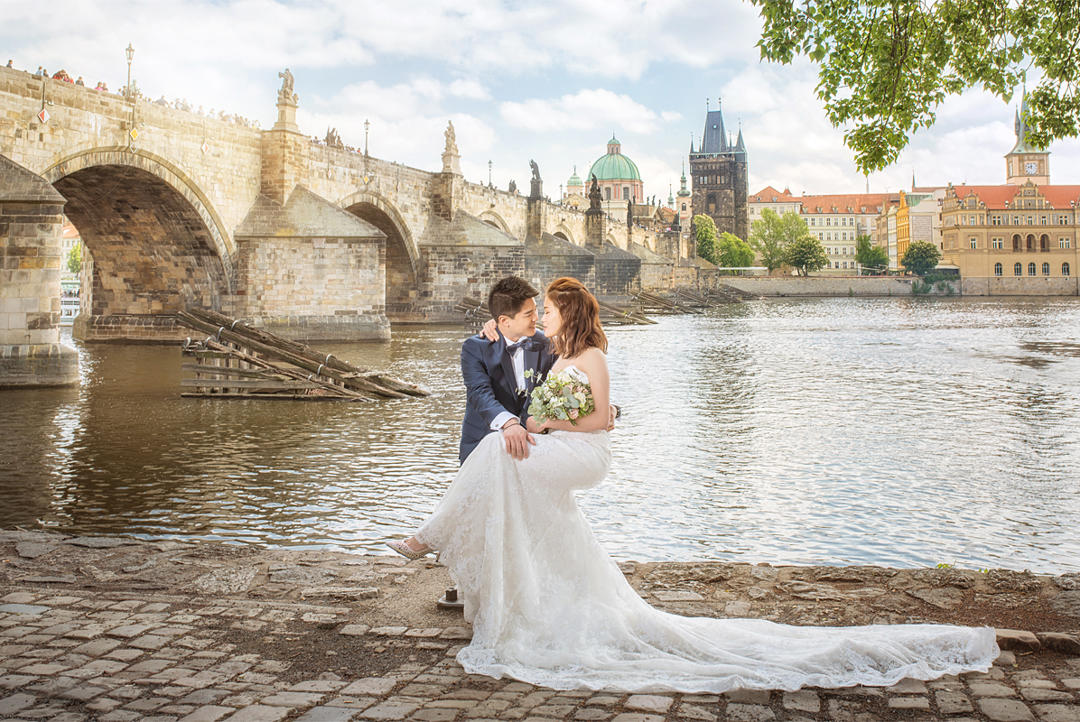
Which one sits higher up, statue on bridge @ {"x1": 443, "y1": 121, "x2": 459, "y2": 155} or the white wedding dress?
statue on bridge @ {"x1": 443, "y1": 121, "x2": 459, "y2": 155}

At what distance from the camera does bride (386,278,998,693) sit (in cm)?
356

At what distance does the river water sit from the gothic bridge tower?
12613cm

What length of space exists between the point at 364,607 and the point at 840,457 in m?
5.88

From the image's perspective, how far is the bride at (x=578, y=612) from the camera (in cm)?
356

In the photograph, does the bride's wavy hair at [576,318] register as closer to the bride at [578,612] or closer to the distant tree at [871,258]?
the bride at [578,612]

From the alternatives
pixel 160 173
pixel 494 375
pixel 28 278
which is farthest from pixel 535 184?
pixel 494 375

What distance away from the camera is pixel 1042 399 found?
13445 millimetres

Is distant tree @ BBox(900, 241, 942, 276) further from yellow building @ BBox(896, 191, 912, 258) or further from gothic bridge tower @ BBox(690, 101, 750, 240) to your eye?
gothic bridge tower @ BBox(690, 101, 750, 240)

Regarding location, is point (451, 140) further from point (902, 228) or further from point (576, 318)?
point (902, 228)

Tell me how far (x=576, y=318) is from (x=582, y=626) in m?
1.23

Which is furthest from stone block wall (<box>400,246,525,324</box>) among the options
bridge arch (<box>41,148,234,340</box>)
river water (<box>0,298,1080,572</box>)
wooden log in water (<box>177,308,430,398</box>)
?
wooden log in water (<box>177,308,430,398</box>)

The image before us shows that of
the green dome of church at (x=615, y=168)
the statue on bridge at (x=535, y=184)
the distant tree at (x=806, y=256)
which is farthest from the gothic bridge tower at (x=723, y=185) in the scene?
the statue on bridge at (x=535, y=184)

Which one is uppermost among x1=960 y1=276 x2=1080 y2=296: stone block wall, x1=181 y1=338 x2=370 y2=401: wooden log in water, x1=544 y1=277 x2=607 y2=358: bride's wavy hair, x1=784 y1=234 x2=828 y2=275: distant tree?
x1=784 y1=234 x2=828 y2=275: distant tree

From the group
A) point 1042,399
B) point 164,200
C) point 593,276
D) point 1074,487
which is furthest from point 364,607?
point 593,276
